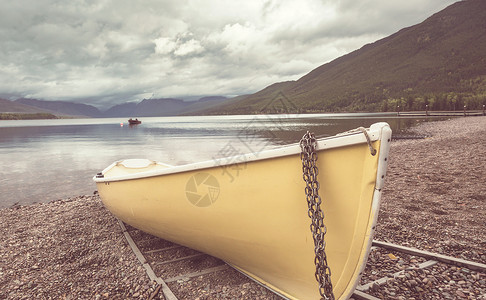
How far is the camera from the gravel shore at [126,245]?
3.61 meters

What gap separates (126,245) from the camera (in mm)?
5223

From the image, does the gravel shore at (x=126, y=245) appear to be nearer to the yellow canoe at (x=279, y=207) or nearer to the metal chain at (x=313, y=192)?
the yellow canoe at (x=279, y=207)

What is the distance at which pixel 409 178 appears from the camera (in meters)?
9.34

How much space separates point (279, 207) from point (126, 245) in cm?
381

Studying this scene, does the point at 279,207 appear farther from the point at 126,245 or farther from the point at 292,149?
the point at 126,245

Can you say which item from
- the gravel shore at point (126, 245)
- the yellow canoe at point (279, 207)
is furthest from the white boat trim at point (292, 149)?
the gravel shore at point (126, 245)

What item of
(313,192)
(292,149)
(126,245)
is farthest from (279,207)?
(126,245)

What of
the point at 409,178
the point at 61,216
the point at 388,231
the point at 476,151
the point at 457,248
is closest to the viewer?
the point at 457,248

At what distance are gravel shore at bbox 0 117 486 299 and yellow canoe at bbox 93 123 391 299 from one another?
109 cm

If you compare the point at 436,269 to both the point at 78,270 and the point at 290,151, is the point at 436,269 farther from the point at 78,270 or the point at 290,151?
the point at 78,270

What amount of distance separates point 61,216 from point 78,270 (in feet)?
13.2

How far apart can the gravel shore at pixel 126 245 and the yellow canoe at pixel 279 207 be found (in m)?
1.09

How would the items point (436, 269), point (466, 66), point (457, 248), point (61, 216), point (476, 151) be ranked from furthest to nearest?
point (466, 66), point (476, 151), point (61, 216), point (457, 248), point (436, 269)

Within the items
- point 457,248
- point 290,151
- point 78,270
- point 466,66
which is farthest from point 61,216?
point 466,66
